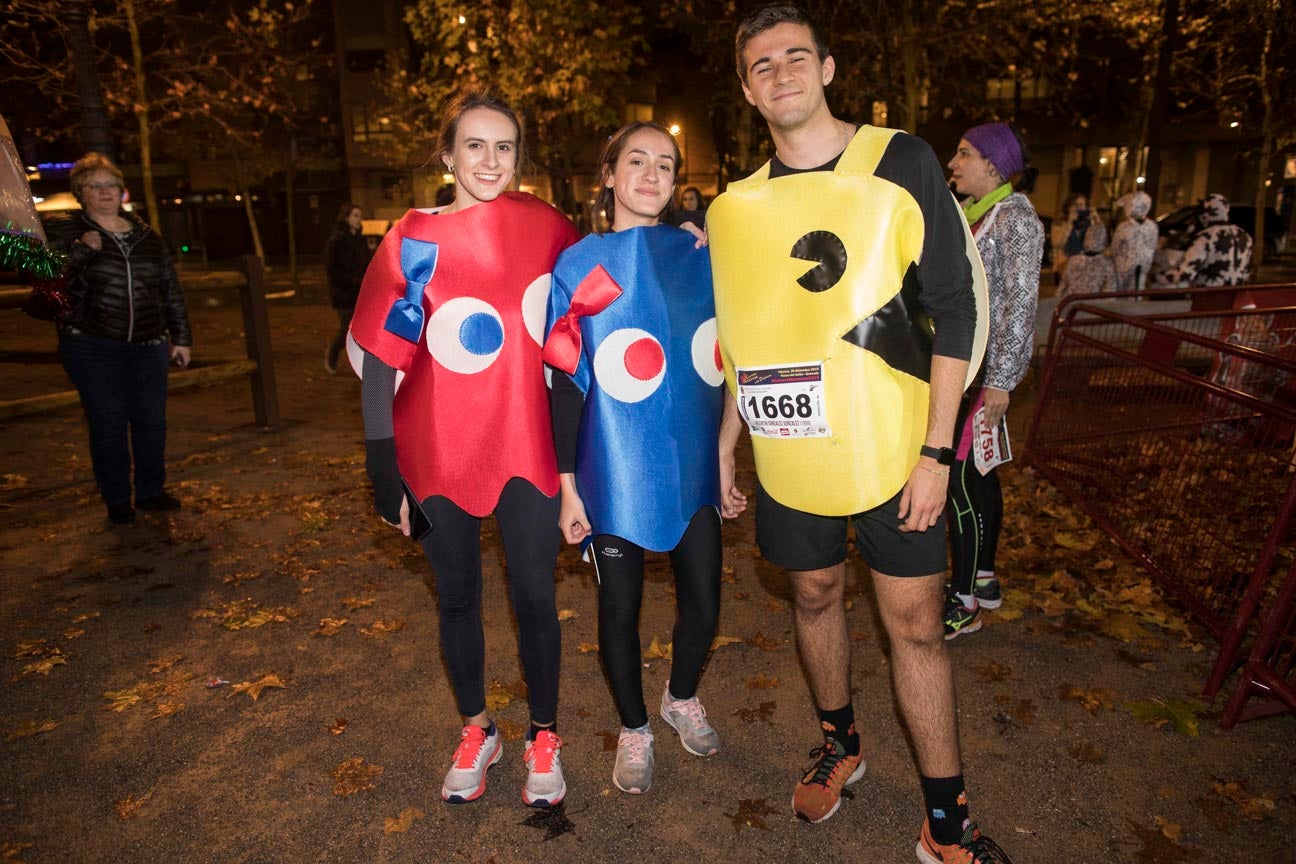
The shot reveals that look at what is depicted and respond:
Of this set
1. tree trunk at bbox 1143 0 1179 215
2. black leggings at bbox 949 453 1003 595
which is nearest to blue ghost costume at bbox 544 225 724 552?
black leggings at bbox 949 453 1003 595

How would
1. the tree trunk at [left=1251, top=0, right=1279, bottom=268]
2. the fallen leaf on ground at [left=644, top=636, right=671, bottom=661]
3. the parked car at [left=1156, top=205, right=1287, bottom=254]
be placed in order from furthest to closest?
1. the parked car at [left=1156, top=205, right=1287, bottom=254]
2. the tree trunk at [left=1251, top=0, right=1279, bottom=268]
3. the fallen leaf on ground at [left=644, top=636, right=671, bottom=661]

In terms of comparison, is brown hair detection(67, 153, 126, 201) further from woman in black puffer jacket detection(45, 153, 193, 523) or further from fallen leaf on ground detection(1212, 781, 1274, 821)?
fallen leaf on ground detection(1212, 781, 1274, 821)

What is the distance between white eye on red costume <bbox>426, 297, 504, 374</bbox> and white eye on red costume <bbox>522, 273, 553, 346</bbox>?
85mm

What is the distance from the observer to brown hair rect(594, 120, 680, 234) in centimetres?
266

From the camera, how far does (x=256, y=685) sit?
3.69 meters

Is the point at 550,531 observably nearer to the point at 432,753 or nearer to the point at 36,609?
the point at 432,753

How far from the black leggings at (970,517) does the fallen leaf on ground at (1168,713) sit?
840mm

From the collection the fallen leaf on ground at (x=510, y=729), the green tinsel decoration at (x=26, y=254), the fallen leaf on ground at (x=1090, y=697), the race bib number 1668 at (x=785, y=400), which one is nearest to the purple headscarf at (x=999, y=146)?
the race bib number 1668 at (x=785, y=400)

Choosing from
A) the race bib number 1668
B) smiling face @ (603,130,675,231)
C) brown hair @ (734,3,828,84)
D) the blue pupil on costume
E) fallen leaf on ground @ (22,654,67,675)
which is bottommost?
fallen leaf on ground @ (22,654,67,675)

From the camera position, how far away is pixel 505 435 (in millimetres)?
2613

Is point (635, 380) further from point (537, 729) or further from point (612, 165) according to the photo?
point (537, 729)

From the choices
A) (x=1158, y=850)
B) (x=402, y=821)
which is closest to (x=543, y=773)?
(x=402, y=821)

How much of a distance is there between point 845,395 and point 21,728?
3487 mm

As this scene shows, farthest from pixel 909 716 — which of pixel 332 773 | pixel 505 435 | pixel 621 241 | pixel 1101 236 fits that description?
pixel 1101 236
